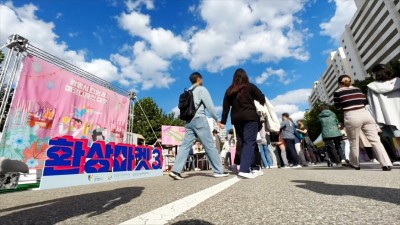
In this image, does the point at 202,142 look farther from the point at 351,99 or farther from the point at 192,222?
the point at 192,222

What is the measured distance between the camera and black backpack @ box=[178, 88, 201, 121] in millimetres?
5211

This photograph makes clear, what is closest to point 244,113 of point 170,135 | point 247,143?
point 247,143

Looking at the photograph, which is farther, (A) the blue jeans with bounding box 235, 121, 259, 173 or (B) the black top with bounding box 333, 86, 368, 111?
(B) the black top with bounding box 333, 86, 368, 111

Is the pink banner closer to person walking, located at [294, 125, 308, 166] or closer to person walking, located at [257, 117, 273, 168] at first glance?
person walking, located at [257, 117, 273, 168]

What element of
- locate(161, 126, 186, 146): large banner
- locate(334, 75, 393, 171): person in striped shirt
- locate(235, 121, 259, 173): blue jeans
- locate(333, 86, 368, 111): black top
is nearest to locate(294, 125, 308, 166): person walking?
locate(334, 75, 393, 171): person in striped shirt

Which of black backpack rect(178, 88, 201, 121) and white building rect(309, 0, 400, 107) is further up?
white building rect(309, 0, 400, 107)

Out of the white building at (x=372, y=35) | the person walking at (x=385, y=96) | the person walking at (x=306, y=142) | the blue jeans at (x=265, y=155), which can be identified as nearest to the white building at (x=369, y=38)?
the white building at (x=372, y=35)

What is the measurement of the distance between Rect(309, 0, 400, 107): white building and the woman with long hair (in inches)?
2413

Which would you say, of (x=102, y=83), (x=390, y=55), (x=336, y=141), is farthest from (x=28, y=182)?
(x=390, y=55)

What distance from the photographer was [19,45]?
7.01 m

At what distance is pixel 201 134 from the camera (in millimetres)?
5211

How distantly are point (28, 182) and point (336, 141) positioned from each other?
800 cm

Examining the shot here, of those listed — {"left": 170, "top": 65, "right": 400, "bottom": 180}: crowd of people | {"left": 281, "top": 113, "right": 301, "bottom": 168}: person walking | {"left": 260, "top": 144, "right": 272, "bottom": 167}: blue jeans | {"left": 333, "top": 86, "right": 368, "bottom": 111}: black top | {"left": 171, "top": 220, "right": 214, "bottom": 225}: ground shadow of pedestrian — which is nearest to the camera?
{"left": 171, "top": 220, "right": 214, "bottom": 225}: ground shadow of pedestrian

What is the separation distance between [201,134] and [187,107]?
0.62 meters
